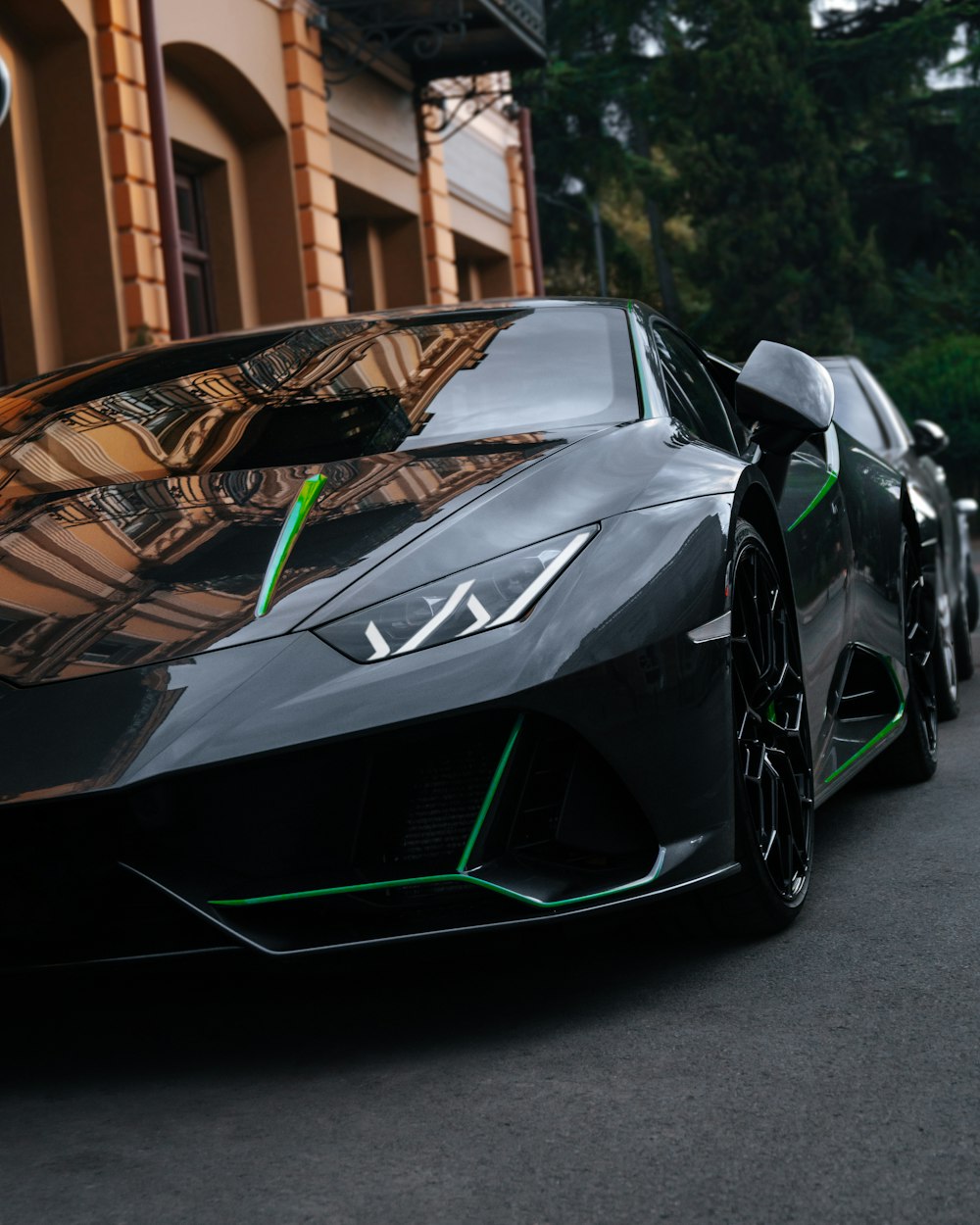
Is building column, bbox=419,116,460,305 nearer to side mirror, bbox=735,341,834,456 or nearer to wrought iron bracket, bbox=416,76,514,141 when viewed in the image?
wrought iron bracket, bbox=416,76,514,141

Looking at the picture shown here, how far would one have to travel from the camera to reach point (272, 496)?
3193 mm

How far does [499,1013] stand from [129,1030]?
0.59 meters

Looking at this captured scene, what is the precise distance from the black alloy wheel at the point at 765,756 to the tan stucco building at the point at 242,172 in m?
10.0

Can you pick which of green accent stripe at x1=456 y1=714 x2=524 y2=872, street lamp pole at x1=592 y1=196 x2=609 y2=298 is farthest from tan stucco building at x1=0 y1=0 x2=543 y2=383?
street lamp pole at x1=592 y1=196 x2=609 y2=298

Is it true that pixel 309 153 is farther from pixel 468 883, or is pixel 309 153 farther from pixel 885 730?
pixel 468 883

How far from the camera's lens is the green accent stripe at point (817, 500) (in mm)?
3952

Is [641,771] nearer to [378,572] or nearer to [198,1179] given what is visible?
[378,572]

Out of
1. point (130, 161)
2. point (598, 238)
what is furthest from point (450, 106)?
point (598, 238)

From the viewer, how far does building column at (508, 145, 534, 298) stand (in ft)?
83.6

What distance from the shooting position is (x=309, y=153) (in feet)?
56.0

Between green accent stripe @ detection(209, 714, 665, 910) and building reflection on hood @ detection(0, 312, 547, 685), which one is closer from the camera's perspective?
green accent stripe @ detection(209, 714, 665, 910)

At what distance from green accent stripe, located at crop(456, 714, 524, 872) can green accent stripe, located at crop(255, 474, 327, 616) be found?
405 millimetres

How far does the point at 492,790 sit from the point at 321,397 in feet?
4.16

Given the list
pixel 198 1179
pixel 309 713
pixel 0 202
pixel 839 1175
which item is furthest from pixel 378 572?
pixel 0 202
